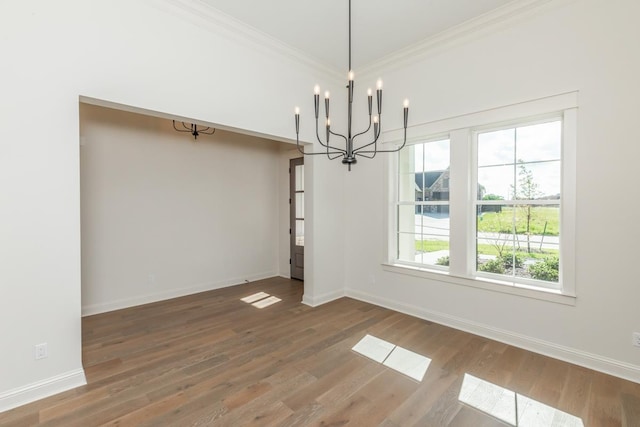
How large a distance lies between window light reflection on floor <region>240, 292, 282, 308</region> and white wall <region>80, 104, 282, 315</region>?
86 cm

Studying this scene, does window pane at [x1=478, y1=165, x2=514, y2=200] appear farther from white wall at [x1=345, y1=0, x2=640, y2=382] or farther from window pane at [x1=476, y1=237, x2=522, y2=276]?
white wall at [x1=345, y1=0, x2=640, y2=382]

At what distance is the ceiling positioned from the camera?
9.80ft

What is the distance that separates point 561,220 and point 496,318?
123 centimetres

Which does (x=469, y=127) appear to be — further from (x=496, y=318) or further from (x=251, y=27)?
(x=251, y=27)

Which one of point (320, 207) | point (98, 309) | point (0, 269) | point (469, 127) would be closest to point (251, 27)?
point (320, 207)

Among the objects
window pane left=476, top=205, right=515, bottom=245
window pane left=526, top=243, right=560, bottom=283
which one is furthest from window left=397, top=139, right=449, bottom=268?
window pane left=526, top=243, right=560, bottom=283

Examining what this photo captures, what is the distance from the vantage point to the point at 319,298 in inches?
173

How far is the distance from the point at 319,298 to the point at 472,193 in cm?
255

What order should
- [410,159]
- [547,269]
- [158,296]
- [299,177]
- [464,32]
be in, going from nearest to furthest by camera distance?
[547,269]
[464,32]
[410,159]
[158,296]
[299,177]

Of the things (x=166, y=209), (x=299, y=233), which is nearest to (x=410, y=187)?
(x=299, y=233)

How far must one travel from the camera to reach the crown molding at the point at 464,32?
9.68ft

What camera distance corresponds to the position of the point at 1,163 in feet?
6.87

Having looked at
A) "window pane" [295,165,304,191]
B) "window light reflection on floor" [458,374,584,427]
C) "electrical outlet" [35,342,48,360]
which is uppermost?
"window pane" [295,165,304,191]

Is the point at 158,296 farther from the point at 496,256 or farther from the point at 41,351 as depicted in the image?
the point at 496,256
